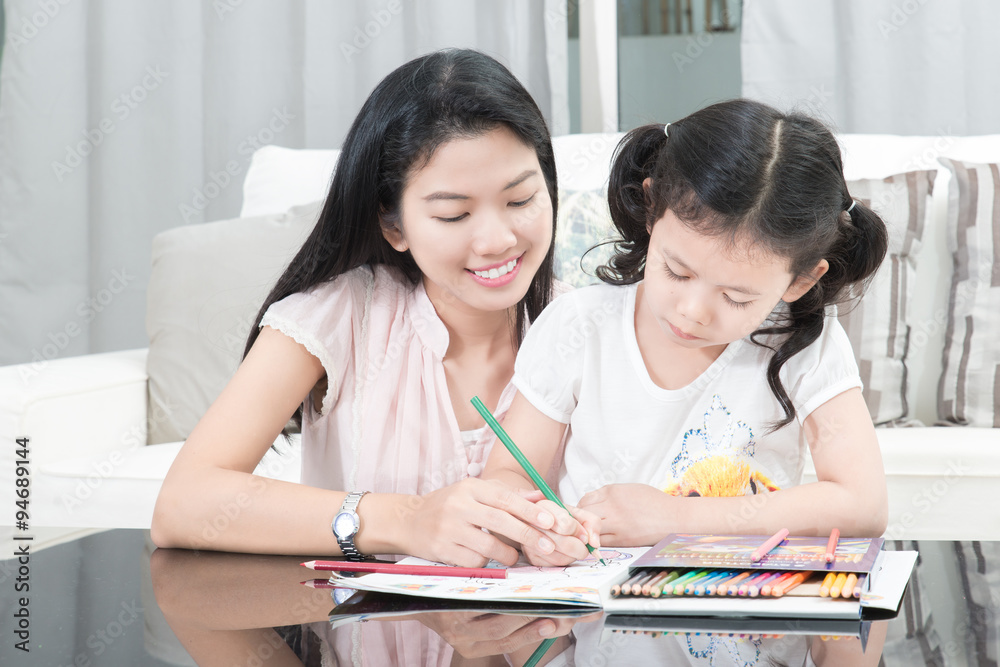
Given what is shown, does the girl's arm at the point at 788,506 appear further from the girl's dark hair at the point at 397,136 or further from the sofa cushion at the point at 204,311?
the sofa cushion at the point at 204,311

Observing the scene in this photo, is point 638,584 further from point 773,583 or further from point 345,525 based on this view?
point 345,525

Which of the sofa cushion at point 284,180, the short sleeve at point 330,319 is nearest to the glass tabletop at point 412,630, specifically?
the short sleeve at point 330,319

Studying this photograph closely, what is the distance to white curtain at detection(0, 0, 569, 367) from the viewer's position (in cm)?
270

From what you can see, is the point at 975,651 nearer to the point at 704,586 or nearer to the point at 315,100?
the point at 704,586

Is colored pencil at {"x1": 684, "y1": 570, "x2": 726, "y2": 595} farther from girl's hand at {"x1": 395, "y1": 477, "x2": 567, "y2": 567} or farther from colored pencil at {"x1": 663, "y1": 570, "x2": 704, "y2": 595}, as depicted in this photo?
girl's hand at {"x1": 395, "y1": 477, "x2": 567, "y2": 567}

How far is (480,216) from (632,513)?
0.37 meters

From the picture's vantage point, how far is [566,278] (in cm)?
189

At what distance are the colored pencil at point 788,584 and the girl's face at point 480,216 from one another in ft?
1.62

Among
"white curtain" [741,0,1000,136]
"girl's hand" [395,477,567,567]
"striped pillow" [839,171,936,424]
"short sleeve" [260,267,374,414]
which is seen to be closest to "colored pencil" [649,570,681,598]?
"girl's hand" [395,477,567,567]

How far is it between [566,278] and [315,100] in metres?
1.24

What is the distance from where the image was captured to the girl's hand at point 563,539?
28.9 inches

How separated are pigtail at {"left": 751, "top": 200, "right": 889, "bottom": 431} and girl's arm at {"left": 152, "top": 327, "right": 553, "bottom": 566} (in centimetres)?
38

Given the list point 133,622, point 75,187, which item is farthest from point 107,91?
point 133,622

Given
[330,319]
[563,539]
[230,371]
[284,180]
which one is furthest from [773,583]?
[284,180]
